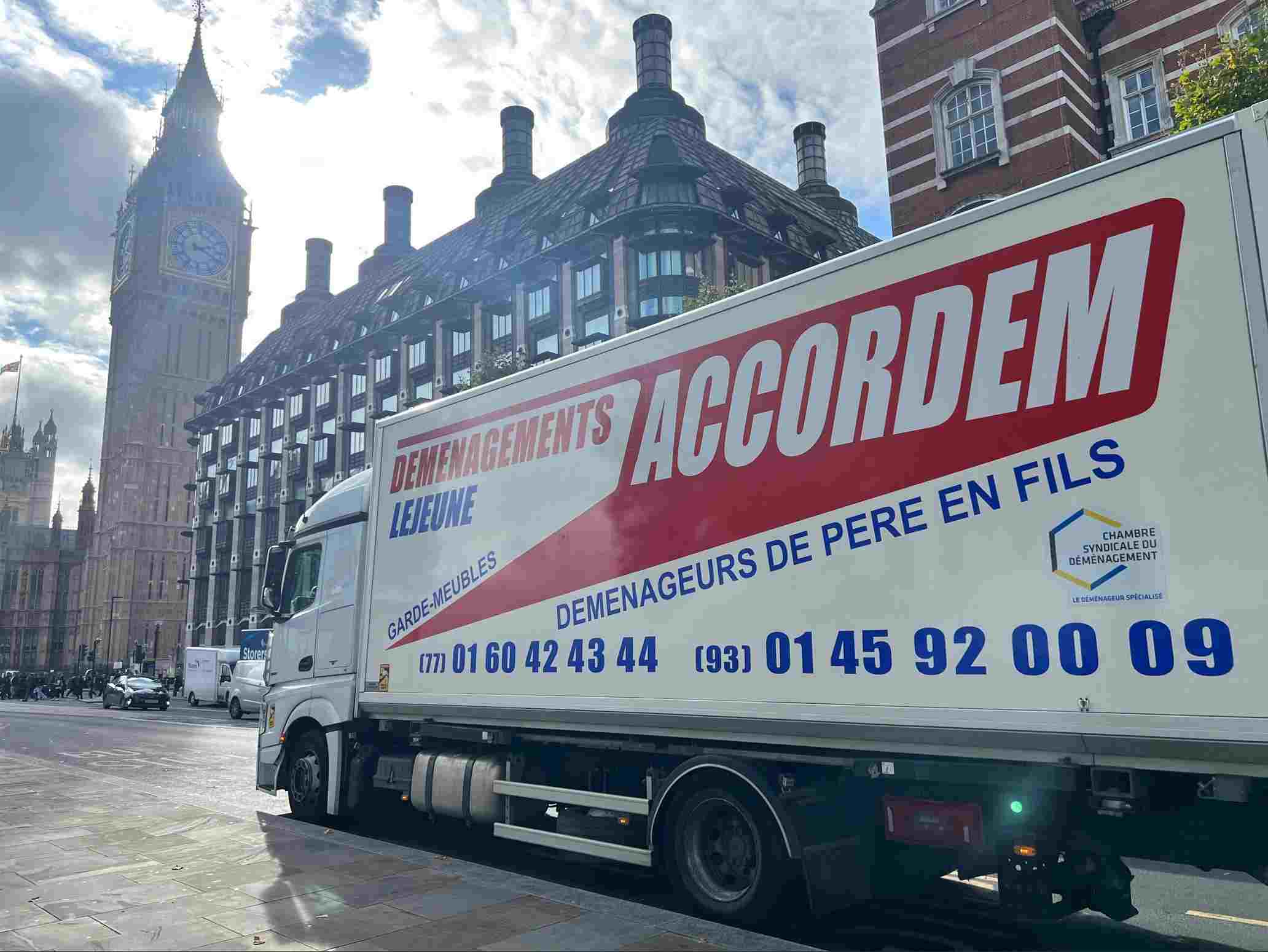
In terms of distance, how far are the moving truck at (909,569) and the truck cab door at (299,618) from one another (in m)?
2.66

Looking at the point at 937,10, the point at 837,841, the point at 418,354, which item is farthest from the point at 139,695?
the point at 837,841

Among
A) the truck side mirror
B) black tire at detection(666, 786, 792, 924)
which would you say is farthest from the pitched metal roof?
black tire at detection(666, 786, 792, 924)

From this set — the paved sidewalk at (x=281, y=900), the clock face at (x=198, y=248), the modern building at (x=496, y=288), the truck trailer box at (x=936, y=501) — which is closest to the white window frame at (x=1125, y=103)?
the modern building at (x=496, y=288)

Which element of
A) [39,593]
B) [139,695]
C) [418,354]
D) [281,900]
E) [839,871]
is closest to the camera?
[839,871]

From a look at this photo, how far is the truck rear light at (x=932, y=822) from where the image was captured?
17.3ft

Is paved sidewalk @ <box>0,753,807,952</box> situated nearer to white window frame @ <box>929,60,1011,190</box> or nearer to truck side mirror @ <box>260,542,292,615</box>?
truck side mirror @ <box>260,542,292,615</box>

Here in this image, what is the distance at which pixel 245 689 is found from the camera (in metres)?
32.1

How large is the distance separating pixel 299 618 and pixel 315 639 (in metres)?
0.46

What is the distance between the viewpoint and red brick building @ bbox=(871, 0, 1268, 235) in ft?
75.4

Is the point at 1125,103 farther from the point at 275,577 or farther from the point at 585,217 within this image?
the point at 585,217

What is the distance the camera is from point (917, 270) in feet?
18.9

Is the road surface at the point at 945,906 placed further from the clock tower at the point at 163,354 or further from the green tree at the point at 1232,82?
the clock tower at the point at 163,354

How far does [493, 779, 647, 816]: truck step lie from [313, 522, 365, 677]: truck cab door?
2.63 m

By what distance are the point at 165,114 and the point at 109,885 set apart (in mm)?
139475
